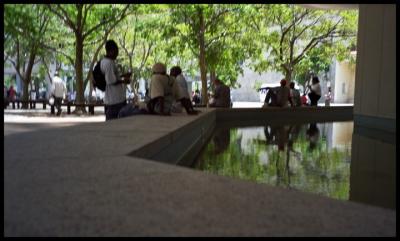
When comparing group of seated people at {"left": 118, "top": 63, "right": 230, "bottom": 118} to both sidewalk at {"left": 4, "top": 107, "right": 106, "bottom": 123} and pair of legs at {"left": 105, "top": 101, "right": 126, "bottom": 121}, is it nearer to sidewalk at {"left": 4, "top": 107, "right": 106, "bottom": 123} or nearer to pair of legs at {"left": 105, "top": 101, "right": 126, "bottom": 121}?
pair of legs at {"left": 105, "top": 101, "right": 126, "bottom": 121}

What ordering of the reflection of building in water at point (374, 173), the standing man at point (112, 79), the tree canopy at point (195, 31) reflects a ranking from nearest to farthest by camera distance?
1. the reflection of building in water at point (374, 173)
2. the standing man at point (112, 79)
3. the tree canopy at point (195, 31)

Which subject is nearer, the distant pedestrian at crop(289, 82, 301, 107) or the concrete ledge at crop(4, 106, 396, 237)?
the concrete ledge at crop(4, 106, 396, 237)

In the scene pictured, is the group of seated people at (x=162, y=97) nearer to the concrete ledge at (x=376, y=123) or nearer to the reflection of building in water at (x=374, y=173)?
the reflection of building in water at (x=374, y=173)

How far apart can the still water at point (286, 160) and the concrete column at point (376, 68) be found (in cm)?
249

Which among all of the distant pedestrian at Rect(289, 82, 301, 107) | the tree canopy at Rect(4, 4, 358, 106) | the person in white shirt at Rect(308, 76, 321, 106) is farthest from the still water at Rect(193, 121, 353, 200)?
the tree canopy at Rect(4, 4, 358, 106)

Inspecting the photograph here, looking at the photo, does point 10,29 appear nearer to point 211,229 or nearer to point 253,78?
point 211,229

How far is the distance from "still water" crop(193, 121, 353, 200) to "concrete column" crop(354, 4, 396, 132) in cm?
249

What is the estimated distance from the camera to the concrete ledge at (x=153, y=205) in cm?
220

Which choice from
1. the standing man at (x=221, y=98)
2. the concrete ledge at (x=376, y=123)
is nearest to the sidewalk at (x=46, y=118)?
the standing man at (x=221, y=98)

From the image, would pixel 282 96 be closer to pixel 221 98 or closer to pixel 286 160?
pixel 221 98

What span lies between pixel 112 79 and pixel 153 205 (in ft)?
17.4

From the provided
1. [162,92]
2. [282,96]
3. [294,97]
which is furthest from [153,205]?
[294,97]

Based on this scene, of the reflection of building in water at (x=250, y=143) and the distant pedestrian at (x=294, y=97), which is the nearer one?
the reflection of building in water at (x=250, y=143)

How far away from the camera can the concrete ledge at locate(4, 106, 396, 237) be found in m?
2.20
